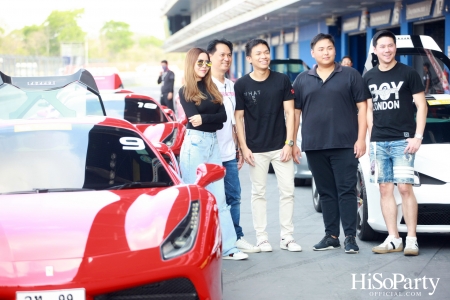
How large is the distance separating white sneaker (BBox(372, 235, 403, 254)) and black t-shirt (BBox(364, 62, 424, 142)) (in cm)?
85

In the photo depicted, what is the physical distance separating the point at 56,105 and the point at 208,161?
136 inches

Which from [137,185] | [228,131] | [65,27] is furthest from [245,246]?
[65,27]

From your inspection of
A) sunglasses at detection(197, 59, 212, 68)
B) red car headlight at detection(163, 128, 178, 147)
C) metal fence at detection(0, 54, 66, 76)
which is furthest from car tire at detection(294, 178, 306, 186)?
metal fence at detection(0, 54, 66, 76)

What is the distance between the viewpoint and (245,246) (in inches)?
259

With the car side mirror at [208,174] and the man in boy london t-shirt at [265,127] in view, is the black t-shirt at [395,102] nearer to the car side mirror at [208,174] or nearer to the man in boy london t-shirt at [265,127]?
the man in boy london t-shirt at [265,127]

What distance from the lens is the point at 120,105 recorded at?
37.6 ft

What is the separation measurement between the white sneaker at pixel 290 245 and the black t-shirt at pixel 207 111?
119 cm

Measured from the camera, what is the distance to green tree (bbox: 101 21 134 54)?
16638 centimetres

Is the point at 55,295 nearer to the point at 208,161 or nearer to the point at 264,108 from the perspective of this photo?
the point at 208,161

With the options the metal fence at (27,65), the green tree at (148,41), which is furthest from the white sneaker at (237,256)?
the green tree at (148,41)

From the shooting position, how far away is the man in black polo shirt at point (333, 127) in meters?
6.42

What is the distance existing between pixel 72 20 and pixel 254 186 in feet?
441

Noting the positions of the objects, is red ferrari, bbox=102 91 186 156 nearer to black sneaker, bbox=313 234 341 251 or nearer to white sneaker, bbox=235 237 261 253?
white sneaker, bbox=235 237 261 253

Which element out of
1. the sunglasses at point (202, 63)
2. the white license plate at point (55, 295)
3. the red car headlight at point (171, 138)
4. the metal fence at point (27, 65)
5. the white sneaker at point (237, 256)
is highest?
the metal fence at point (27, 65)
